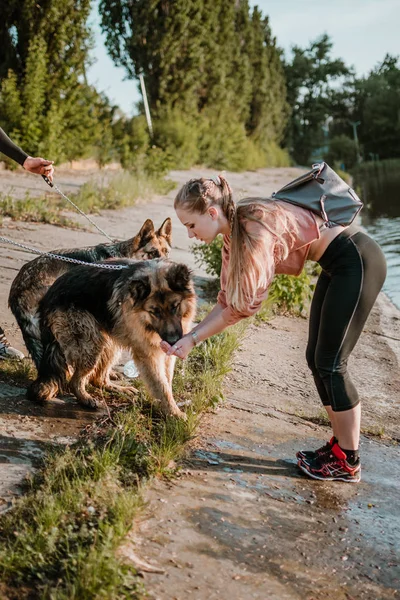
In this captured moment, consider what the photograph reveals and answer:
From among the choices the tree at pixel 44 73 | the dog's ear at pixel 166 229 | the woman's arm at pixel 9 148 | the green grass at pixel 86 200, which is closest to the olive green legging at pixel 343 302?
the woman's arm at pixel 9 148

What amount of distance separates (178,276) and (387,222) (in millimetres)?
20347

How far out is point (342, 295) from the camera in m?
4.55

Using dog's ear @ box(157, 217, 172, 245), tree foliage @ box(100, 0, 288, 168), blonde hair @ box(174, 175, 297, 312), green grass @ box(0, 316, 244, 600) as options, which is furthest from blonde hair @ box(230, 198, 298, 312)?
tree foliage @ box(100, 0, 288, 168)

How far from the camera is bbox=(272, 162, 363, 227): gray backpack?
449cm

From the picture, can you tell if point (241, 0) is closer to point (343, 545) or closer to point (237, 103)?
point (237, 103)

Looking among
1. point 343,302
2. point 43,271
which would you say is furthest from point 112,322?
point 343,302

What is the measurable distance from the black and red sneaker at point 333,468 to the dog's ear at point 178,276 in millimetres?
1648

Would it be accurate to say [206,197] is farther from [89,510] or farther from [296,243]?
[89,510]

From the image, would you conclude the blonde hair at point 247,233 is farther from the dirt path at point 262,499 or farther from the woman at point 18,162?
the woman at point 18,162

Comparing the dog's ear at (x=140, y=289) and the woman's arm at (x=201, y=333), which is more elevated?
the dog's ear at (x=140, y=289)

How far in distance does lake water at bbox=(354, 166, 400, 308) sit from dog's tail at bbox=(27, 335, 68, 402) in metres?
8.05

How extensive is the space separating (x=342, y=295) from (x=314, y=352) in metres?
0.65

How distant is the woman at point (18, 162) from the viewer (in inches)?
240

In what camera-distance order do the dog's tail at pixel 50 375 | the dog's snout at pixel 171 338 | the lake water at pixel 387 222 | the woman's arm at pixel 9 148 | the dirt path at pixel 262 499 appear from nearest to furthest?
the dirt path at pixel 262 499
the dog's snout at pixel 171 338
the dog's tail at pixel 50 375
the woman's arm at pixel 9 148
the lake water at pixel 387 222
